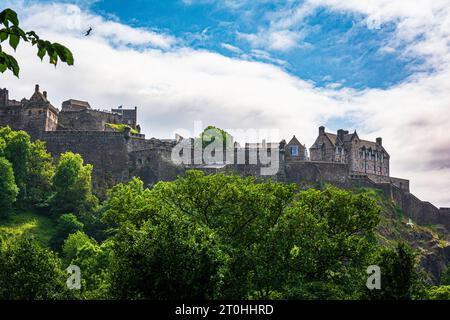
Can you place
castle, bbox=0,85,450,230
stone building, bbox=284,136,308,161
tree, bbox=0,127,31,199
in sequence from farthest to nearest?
stone building, bbox=284,136,308,161
castle, bbox=0,85,450,230
tree, bbox=0,127,31,199

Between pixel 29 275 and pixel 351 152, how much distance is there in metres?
85.1

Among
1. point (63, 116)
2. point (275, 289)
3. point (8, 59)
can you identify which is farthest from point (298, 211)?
point (63, 116)

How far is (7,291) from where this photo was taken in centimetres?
3516

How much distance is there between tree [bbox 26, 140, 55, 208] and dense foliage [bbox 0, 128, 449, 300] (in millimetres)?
34263

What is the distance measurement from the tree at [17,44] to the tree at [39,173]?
76874 mm

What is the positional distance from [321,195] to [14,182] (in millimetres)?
50486

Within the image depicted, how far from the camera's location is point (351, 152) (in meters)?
113

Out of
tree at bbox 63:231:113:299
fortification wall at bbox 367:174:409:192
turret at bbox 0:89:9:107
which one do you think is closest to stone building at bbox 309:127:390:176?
fortification wall at bbox 367:174:409:192

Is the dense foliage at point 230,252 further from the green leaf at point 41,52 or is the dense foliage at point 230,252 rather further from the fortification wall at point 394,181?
the fortification wall at point 394,181

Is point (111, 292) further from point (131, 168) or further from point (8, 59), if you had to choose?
point (131, 168)

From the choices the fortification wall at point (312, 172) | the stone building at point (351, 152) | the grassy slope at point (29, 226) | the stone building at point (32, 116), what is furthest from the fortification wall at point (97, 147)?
the stone building at point (351, 152)

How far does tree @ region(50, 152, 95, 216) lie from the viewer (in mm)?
81500

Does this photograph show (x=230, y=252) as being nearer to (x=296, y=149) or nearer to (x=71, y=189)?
(x=71, y=189)

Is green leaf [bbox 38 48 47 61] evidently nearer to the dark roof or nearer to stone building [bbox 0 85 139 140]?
stone building [bbox 0 85 139 140]
